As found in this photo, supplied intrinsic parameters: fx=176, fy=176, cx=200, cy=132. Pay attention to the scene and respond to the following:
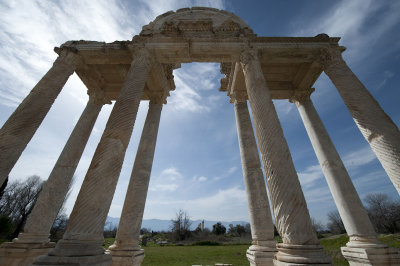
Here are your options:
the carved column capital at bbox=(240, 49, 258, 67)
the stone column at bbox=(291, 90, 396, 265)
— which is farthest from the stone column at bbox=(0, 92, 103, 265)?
the stone column at bbox=(291, 90, 396, 265)

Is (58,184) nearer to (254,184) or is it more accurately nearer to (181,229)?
(254,184)

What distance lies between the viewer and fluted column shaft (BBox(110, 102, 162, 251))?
1019 cm

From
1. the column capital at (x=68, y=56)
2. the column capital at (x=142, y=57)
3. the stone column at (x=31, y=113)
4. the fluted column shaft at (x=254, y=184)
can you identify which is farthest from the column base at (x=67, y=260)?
the column capital at (x=68, y=56)

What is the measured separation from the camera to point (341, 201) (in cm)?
1120

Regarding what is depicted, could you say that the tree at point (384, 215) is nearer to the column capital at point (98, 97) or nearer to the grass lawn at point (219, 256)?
the grass lawn at point (219, 256)

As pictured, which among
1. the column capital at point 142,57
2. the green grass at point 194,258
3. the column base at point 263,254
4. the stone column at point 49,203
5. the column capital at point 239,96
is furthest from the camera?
the green grass at point 194,258

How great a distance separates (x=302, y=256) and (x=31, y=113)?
14537 millimetres

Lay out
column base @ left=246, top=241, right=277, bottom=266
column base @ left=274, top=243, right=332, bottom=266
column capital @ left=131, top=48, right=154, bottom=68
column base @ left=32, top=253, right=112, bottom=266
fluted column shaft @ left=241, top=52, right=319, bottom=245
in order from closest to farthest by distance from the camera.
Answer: column base @ left=32, top=253, right=112, bottom=266, column base @ left=274, top=243, right=332, bottom=266, fluted column shaft @ left=241, top=52, right=319, bottom=245, column base @ left=246, top=241, right=277, bottom=266, column capital @ left=131, top=48, right=154, bottom=68

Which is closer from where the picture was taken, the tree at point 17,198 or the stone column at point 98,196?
the stone column at point 98,196

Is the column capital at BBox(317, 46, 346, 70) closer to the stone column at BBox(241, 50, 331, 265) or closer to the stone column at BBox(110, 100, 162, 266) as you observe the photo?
the stone column at BBox(241, 50, 331, 265)

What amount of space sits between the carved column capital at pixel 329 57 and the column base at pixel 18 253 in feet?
71.5

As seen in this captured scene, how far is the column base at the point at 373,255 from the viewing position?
840 cm

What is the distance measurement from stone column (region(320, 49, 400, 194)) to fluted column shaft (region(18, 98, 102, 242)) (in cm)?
1870

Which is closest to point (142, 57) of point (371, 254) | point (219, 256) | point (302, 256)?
point (302, 256)
